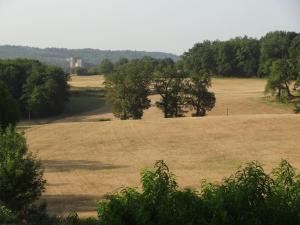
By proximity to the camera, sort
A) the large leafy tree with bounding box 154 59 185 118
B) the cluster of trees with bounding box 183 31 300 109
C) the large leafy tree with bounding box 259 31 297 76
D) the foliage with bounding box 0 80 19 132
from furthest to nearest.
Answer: the cluster of trees with bounding box 183 31 300 109
the large leafy tree with bounding box 259 31 297 76
the large leafy tree with bounding box 154 59 185 118
the foliage with bounding box 0 80 19 132

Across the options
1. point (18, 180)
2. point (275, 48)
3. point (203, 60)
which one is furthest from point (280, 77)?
point (18, 180)

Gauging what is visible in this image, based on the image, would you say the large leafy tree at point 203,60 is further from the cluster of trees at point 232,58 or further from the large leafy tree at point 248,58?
the large leafy tree at point 248,58

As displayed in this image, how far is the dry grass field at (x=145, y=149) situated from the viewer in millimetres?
37500

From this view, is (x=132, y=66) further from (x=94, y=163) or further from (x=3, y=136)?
(x=3, y=136)

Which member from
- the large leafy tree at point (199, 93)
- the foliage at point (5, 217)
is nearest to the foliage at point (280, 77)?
the large leafy tree at point (199, 93)

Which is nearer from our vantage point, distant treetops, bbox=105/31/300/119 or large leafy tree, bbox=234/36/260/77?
distant treetops, bbox=105/31/300/119

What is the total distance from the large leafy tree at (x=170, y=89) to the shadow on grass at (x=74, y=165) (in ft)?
106

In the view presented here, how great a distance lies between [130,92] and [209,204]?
6591 cm

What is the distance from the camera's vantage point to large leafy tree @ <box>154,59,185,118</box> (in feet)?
253

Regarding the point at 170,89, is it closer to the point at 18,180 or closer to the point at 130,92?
the point at 130,92

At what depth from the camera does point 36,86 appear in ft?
322

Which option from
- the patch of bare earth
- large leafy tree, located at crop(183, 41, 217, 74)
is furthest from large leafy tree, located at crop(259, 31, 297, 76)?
the patch of bare earth

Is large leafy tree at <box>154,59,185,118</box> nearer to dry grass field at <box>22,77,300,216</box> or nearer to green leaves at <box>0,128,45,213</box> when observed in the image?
dry grass field at <box>22,77,300,216</box>

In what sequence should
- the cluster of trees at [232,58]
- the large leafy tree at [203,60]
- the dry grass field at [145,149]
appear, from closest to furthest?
the dry grass field at [145,149] → the cluster of trees at [232,58] → the large leafy tree at [203,60]
